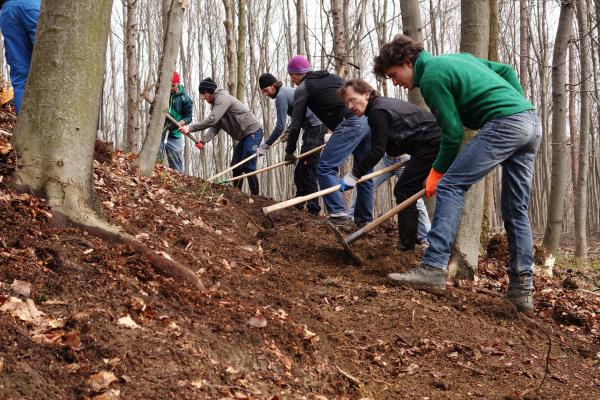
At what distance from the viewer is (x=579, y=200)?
33.7 ft

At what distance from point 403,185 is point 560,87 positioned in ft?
15.8

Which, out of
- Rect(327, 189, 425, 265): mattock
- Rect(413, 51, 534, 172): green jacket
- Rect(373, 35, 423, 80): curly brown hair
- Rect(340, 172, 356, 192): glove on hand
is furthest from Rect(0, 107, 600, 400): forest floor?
Rect(373, 35, 423, 80): curly brown hair

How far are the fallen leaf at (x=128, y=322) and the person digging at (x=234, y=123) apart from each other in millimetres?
5501

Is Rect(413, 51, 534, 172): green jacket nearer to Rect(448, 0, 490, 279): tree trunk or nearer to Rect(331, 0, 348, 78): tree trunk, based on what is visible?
Rect(448, 0, 490, 279): tree trunk

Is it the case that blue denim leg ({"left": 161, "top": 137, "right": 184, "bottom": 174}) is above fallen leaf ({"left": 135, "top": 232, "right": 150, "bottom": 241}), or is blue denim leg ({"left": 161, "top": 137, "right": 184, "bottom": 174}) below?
above

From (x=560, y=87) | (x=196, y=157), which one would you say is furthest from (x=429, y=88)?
(x=196, y=157)

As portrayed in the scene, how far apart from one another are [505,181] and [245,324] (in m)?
2.25

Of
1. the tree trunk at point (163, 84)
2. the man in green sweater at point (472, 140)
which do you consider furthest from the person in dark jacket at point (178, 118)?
the man in green sweater at point (472, 140)

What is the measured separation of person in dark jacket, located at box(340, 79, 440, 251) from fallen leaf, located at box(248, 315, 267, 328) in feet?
7.49

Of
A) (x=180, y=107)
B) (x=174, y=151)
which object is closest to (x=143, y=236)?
(x=174, y=151)

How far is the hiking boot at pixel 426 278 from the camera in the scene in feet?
13.1

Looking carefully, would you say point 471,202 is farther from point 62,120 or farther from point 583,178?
point 583,178

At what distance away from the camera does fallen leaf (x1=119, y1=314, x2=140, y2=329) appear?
2420 mm

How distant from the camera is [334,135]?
19.5ft
